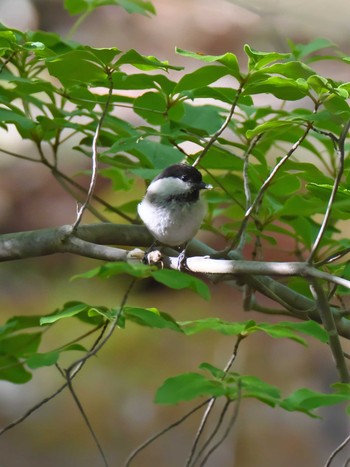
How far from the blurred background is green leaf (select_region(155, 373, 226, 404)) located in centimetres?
166

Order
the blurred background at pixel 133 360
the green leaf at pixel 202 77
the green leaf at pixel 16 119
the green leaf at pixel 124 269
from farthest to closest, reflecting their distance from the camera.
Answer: the blurred background at pixel 133 360 < the green leaf at pixel 16 119 < the green leaf at pixel 202 77 < the green leaf at pixel 124 269

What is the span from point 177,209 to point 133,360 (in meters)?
2.04

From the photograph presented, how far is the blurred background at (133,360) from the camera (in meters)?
2.84

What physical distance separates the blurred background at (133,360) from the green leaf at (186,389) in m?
1.66

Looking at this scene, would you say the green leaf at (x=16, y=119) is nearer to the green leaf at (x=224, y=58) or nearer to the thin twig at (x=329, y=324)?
the green leaf at (x=224, y=58)

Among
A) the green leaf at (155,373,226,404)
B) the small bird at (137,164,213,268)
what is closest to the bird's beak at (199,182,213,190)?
the small bird at (137,164,213,268)

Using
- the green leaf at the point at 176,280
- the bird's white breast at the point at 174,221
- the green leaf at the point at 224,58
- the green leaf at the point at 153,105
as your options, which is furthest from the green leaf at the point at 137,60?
the bird's white breast at the point at 174,221

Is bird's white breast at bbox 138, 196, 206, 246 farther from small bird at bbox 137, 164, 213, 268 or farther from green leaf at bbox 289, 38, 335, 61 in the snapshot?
green leaf at bbox 289, 38, 335, 61

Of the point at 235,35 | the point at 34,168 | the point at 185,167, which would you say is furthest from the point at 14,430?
the point at 235,35

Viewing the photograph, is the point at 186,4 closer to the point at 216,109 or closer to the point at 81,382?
the point at 81,382

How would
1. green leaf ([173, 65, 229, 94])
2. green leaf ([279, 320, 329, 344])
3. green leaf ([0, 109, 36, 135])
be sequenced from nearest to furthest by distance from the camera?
green leaf ([279, 320, 329, 344]) < green leaf ([173, 65, 229, 94]) < green leaf ([0, 109, 36, 135])

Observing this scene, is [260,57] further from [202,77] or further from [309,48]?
[309,48]

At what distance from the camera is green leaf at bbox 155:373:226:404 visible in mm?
702

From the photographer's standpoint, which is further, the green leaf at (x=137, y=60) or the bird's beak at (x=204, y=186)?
the bird's beak at (x=204, y=186)
